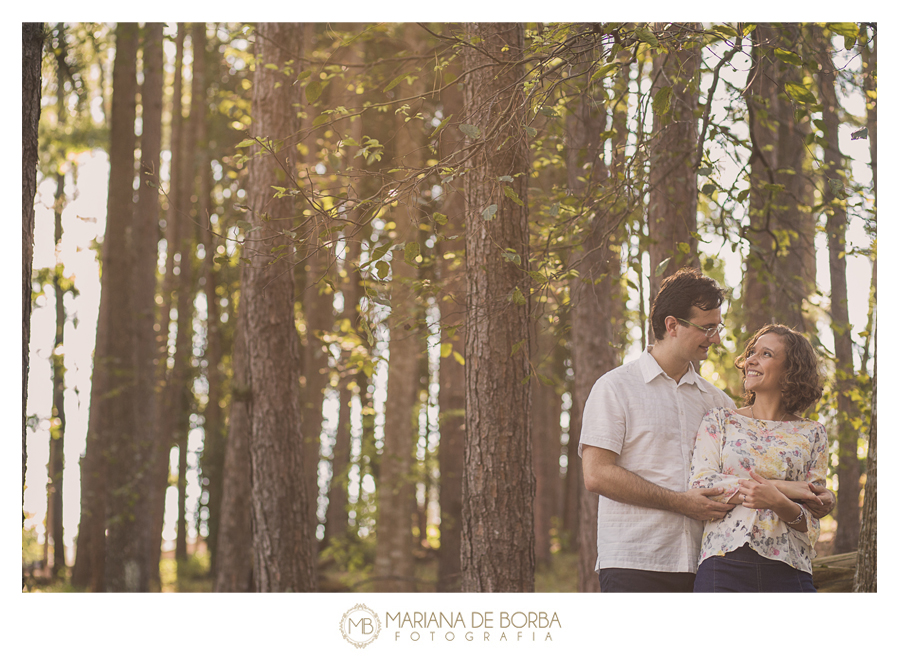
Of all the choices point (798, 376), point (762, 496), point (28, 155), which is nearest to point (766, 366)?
point (798, 376)

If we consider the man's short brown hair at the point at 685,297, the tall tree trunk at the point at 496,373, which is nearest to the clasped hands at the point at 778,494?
the man's short brown hair at the point at 685,297

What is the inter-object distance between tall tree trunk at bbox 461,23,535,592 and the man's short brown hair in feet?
2.42

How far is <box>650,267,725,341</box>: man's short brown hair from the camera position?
2691 mm

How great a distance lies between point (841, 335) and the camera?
5020 millimetres

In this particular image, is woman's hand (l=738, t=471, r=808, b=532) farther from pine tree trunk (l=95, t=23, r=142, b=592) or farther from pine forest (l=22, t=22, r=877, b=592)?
pine tree trunk (l=95, t=23, r=142, b=592)

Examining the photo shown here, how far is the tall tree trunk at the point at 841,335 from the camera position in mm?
4415

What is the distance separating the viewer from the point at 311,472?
954 centimetres

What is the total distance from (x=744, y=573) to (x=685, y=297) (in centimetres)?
102

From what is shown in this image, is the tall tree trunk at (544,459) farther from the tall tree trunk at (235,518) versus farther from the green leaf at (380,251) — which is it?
the green leaf at (380,251)

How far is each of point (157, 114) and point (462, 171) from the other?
682 cm

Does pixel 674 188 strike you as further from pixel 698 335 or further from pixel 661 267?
pixel 698 335

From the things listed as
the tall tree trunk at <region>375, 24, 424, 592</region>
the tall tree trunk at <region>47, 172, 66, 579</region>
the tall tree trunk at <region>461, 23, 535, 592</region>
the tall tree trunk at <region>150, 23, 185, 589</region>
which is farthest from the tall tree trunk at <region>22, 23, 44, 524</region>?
the tall tree trunk at <region>150, 23, 185, 589</region>

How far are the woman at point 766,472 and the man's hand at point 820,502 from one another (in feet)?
0.08
